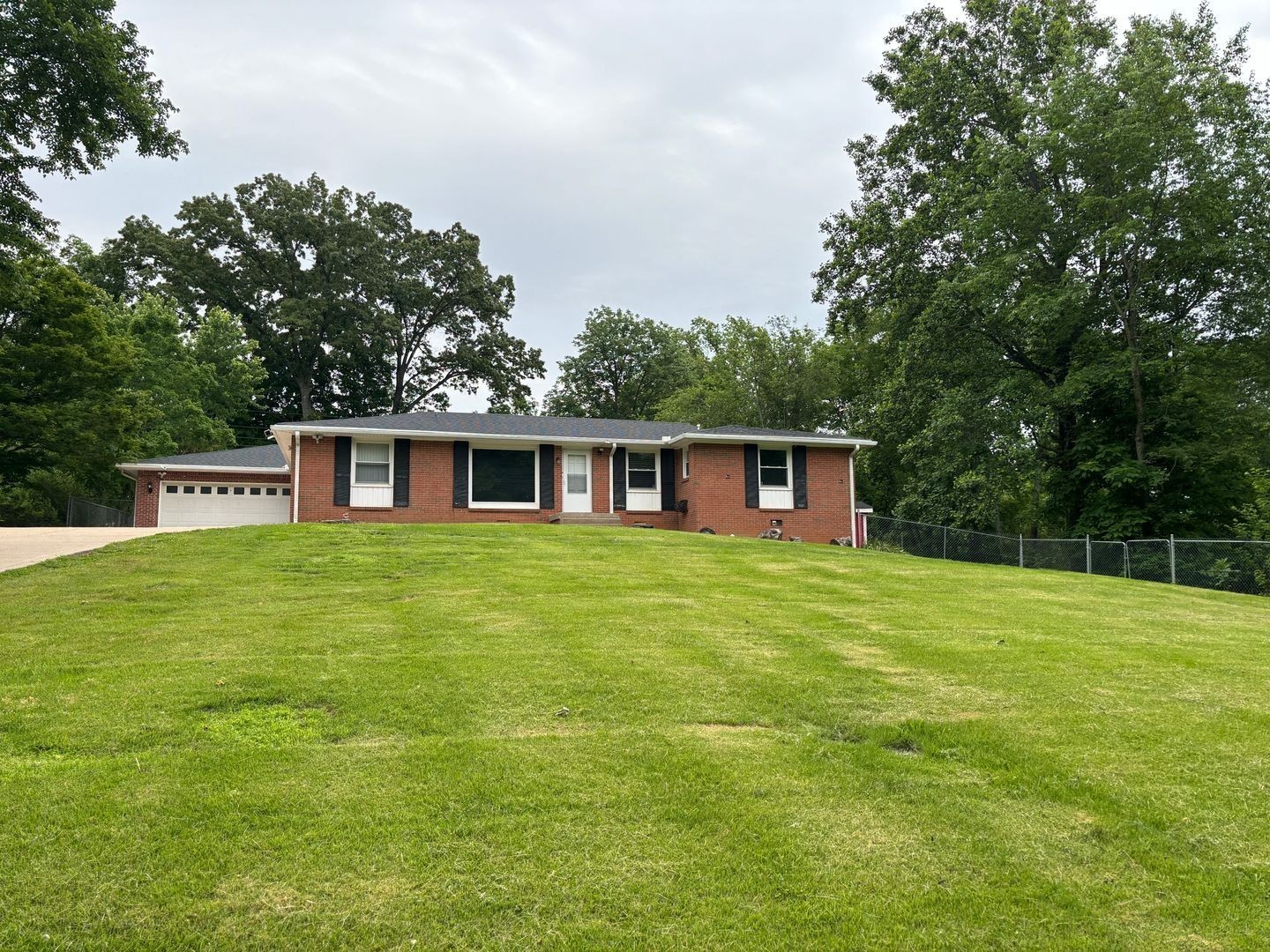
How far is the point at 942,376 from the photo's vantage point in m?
24.3

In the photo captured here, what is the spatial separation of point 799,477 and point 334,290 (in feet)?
103

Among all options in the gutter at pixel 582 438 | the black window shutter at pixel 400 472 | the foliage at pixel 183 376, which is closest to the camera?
the gutter at pixel 582 438

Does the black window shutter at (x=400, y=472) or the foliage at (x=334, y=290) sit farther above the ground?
the foliage at (x=334, y=290)

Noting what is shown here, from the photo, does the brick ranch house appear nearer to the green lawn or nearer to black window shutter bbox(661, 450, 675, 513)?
black window shutter bbox(661, 450, 675, 513)

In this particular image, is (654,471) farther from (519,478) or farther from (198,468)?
(198,468)

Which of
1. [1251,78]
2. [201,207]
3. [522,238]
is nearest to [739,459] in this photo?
[1251,78]

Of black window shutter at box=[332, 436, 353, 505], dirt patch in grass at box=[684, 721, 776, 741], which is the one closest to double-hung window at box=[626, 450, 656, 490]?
black window shutter at box=[332, 436, 353, 505]

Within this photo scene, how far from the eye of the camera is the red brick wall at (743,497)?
2074 centimetres

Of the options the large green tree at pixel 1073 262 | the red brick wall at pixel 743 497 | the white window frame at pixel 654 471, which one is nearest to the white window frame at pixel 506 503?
the white window frame at pixel 654 471

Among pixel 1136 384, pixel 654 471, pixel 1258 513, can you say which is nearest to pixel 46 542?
pixel 654 471

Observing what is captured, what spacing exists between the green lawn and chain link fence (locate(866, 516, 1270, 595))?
1008 cm

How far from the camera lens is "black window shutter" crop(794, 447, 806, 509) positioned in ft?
70.4

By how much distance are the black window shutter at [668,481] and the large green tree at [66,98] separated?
13511mm

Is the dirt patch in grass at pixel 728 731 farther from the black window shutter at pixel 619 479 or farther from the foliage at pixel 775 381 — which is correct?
the foliage at pixel 775 381
